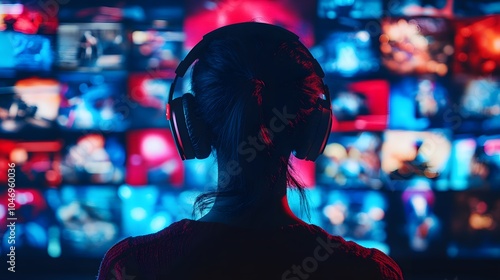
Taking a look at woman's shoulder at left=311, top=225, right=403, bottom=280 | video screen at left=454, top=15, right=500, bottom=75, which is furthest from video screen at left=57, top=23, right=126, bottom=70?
woman's shoulder at left=311, top=225, right=403, bottom=280

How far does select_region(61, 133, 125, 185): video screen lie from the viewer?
2002 millimetres

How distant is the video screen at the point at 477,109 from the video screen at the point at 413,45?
127 mm

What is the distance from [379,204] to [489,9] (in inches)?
37.3

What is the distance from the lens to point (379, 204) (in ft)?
6.62

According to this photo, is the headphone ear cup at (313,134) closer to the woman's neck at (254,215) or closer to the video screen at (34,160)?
the woman's neck at (254,215)

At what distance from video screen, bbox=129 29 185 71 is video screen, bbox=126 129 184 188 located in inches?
10.7

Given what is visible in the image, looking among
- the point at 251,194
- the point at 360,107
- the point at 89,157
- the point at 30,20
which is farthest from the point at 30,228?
the point at 251,194

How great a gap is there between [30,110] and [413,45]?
162cm

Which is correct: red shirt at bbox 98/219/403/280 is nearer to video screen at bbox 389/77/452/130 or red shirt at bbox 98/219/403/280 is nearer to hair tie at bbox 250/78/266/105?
hair tie at bbox 250/78/266/105

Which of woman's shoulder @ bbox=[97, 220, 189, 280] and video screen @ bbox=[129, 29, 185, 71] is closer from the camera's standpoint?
woman's shoulder @ bbox=[97, 220, 189, 280]

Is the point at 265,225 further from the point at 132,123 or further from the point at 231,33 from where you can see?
the point at 132,123

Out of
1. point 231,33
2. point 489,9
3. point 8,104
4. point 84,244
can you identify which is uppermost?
point 489,9

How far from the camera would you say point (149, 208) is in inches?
78.7

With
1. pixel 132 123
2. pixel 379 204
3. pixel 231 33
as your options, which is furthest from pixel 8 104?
pixel 231 33
